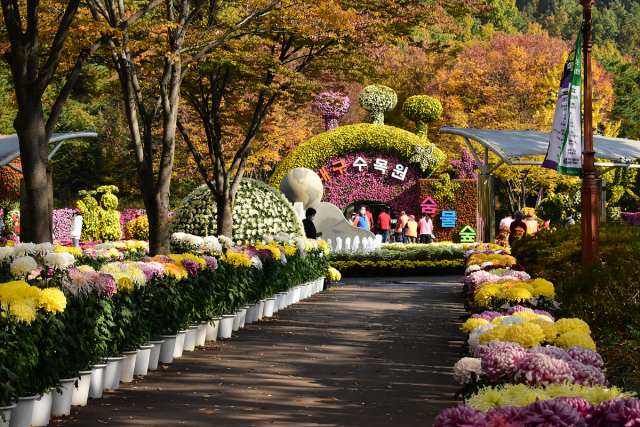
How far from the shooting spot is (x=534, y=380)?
3.23 m

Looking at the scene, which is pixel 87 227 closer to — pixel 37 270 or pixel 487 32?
pixel 37 270

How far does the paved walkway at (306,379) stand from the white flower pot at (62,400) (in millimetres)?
81

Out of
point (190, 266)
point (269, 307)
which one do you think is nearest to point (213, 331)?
point (190, 266)

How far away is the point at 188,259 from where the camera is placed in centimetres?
730

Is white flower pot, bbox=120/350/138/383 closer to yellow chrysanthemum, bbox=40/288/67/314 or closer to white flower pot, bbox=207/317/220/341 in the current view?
yellow chrysanthemum, bbox=40/288/67/314

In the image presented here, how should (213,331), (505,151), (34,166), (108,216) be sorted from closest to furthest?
(34,166), (213,331), (505,151), (108,216)

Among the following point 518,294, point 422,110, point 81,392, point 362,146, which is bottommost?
point 81,392

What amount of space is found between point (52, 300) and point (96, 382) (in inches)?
43.5

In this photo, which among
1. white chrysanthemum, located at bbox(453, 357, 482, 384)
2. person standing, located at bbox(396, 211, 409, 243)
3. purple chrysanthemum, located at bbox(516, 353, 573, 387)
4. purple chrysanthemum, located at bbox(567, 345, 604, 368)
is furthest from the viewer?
person standing, located at bbox(396, 211, 409, 243)

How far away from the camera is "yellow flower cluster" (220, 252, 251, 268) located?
8.58m

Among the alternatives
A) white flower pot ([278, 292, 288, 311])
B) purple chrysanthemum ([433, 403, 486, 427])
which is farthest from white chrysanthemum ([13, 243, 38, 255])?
white flower pot ([278, 292, 288, 311])

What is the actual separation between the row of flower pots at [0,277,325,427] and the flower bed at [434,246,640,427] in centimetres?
269

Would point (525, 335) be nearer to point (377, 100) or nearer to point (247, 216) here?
point (247, 216)

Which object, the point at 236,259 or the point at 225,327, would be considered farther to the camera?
the point at 236,259
